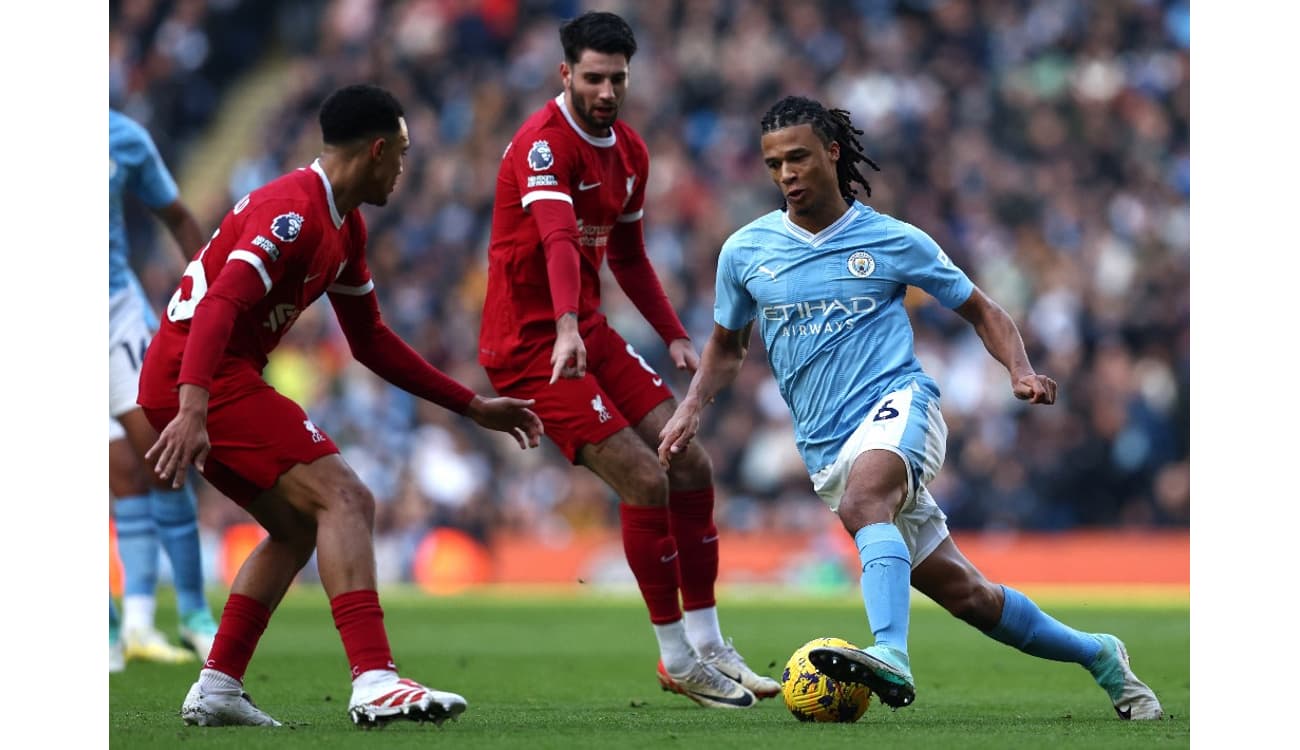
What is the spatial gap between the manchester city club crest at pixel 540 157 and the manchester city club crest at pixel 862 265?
4.42 feet

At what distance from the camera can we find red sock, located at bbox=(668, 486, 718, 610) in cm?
727

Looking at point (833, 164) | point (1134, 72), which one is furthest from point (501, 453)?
point (833, 164)

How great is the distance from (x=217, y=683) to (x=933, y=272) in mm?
2799

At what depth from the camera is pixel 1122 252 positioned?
18625mm

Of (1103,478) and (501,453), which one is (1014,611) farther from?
(501,453)

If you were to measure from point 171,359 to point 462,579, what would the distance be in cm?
1192

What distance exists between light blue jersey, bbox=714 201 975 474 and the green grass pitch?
108 cm

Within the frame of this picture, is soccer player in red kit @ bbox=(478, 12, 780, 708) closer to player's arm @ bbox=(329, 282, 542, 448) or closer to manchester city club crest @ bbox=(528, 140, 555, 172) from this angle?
manchester city club crest @ bbox=(528, 140, 555, 172)

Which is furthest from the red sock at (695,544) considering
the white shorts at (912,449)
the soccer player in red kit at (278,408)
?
the soccer player in red kit at (278,408)

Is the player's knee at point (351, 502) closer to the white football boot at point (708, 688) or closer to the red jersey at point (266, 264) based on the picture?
the red jersey at point (266, 264)

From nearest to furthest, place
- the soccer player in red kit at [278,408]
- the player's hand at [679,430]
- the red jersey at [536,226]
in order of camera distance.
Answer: the soccer player in red kit at [278,408]
the player's hand at [679,430]
the red jersey at [536,226]

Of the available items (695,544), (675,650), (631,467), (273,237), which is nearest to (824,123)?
(631,467)

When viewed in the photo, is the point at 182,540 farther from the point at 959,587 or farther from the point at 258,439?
the point at 959,587

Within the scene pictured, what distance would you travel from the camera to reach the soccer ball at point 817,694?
5.88m
